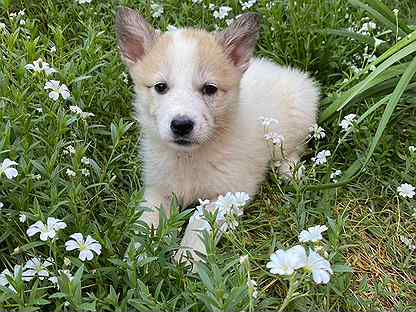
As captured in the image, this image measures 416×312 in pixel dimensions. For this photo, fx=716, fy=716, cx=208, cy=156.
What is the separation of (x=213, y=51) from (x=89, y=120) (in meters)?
0.80

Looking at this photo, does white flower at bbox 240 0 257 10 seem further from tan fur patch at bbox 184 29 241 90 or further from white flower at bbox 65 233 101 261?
white flower at bbox 65 233 101 261

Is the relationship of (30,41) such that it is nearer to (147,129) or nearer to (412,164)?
(147,129)

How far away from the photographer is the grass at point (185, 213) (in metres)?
2.56

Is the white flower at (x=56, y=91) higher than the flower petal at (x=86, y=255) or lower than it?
higher

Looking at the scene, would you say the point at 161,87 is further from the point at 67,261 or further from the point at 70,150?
the point at 67,261

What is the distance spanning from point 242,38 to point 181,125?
63 cm

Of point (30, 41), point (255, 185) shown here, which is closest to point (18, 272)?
point (255, 185)

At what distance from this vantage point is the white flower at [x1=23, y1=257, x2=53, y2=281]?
2.49 m

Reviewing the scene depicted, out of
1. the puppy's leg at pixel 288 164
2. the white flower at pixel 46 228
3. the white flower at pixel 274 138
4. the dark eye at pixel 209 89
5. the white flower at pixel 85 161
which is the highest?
the dark eye at pixel 209 89

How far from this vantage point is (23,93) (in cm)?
334

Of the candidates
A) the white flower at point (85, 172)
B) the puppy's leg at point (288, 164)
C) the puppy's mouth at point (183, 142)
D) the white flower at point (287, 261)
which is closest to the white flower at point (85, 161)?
the white flower at point (85, 172)

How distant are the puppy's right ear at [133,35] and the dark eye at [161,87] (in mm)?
240

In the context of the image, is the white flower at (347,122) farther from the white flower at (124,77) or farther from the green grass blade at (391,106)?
the white flower at (124,77)

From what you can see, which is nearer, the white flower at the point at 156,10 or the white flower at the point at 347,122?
the white flower at the point at 347,122
